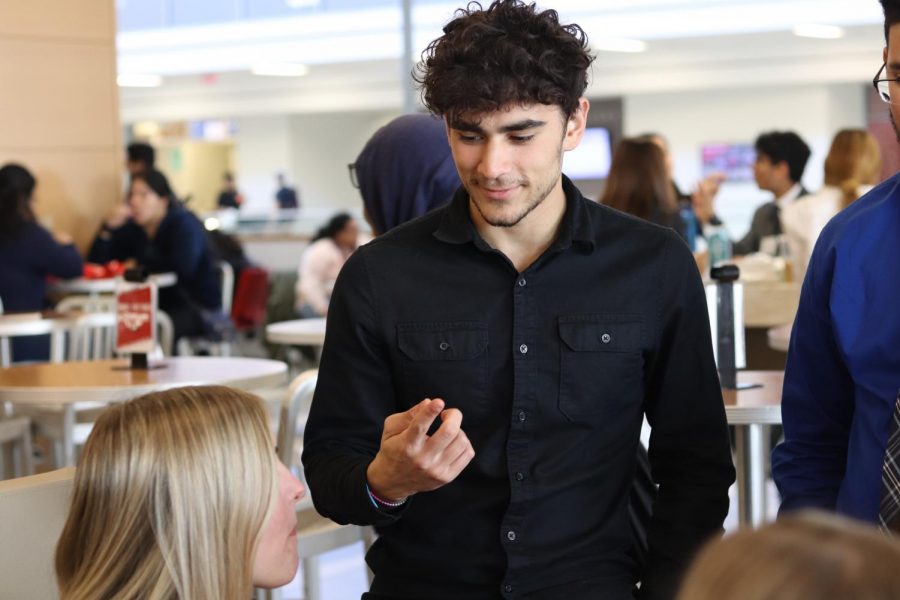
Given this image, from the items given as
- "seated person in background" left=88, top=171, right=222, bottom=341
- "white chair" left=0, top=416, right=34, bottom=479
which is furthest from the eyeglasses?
"seated person in background" left=88, top=171, right=222, bottom=341

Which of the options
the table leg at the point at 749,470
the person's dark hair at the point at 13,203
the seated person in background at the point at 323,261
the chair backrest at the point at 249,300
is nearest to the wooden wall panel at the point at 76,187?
the person's dark hair at the point at 13,203

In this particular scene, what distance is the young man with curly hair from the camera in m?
1.66

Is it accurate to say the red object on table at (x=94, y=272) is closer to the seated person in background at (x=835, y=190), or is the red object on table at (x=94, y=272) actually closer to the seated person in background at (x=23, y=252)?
the seated person in background at (x=23, y=252)

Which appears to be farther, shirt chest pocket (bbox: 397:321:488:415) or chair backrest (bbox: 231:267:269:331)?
chair backrest (bbox: 231:267:269:331)

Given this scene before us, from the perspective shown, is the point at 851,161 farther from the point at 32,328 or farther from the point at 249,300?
the point at 249,300

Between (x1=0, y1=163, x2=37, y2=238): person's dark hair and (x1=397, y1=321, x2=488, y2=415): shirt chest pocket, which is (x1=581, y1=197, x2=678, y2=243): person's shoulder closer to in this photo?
(x1=397, y1=321, x2=488, y2=415): shirt chest pocket

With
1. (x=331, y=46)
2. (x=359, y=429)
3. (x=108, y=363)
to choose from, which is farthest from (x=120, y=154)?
(x=331, y=46)

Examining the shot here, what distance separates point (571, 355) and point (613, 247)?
16 cm

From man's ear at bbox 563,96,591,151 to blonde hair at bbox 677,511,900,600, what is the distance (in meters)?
1.03

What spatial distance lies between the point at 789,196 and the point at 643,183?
146cm

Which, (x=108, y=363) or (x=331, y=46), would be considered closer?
(x=108, y=363)

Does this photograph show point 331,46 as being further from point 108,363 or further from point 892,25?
point 892,25

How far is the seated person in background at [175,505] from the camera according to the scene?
1.41m

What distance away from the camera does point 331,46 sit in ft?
47.2
